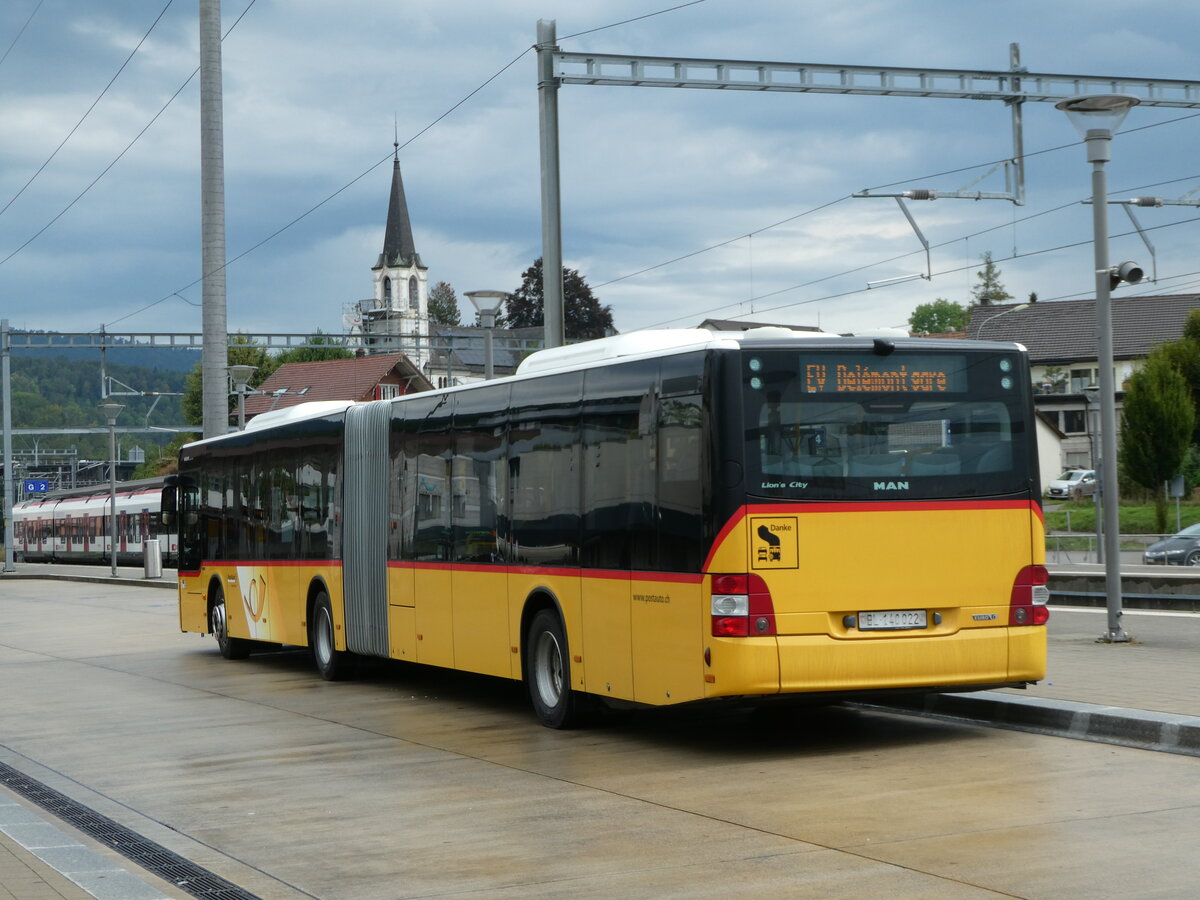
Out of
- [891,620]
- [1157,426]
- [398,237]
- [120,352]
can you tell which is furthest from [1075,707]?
[398,237]

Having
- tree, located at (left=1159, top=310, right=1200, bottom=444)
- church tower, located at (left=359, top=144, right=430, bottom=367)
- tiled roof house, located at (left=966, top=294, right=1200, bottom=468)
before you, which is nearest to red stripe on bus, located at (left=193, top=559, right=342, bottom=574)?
tree, located at (left=1159, top=310, right=1200, bottom=444)

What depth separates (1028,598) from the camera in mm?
11445

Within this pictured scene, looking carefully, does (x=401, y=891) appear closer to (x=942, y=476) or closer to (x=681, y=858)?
(x=681, y=858)

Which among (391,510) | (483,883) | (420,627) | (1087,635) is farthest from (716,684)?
(1087,635)

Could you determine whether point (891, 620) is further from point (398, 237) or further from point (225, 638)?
point (398, 237)

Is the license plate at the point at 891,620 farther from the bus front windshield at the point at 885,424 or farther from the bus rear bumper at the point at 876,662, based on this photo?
the bus front windshield at the point at 885,424

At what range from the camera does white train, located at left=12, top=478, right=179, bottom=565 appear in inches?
2525

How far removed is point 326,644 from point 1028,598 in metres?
9.43

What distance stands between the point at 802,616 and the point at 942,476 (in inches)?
58.3

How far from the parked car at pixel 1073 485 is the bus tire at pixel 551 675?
6956 centimetres

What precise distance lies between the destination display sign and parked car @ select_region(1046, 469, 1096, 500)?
70.4 metres

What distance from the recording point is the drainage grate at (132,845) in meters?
7.43

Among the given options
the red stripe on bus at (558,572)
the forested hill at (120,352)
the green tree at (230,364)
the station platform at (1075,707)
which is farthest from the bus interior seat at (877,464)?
the green tree at (230,364)

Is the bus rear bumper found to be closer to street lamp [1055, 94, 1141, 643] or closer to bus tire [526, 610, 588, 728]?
bus tire [526, 610, 588, 728]
